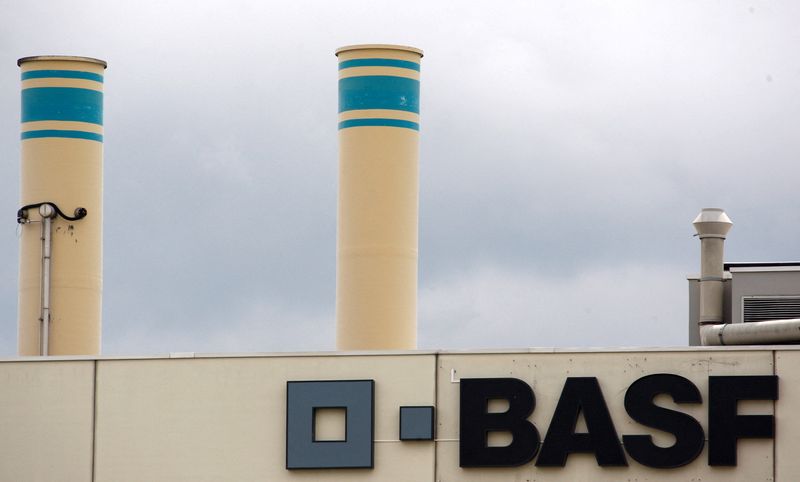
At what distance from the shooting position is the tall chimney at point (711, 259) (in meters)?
34.0

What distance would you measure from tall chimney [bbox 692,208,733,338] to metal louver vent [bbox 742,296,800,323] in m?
0.50

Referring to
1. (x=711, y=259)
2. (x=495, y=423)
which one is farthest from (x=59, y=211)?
(x=711, y=259)

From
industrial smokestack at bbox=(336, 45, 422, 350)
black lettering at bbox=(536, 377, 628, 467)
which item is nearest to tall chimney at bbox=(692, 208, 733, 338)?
black lettering at bbox=(536, 377, 628, 467)

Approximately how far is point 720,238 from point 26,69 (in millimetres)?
15689

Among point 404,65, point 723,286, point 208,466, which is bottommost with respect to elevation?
point 208,466

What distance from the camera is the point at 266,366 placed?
3102 cm

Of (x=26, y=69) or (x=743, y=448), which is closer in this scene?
(x=743, y=448)

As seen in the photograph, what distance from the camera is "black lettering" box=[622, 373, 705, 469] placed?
29000 millimetres

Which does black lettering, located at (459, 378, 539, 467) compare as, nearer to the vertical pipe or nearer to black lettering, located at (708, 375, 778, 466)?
black lettering, located at (708, 375, 778, 466)

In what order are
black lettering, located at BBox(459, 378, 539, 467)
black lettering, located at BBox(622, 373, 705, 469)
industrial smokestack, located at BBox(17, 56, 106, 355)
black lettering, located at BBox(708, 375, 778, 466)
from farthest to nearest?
industrial smokestack, located at BBox(17, 56, 106, 355) < black lettering, located at BBox(459, 378, 539, 467) < black lettering, located at BBox(622, 373, 705, 469) < black lettering, located at BBox(708, 375, 778, 466)

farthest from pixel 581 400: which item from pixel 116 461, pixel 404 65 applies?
pixel 404 65

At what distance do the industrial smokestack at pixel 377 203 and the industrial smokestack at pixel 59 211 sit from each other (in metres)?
5.71

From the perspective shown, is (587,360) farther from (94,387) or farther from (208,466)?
(94,387)

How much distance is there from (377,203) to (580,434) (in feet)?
32.3
